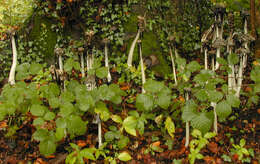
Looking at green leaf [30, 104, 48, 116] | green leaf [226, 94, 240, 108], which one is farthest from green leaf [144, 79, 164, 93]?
green leaf [30, 104, 48, 116]

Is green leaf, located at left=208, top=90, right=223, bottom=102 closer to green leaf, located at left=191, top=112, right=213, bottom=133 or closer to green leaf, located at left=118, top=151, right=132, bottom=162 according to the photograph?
green leaf, located at left=191, top=112, right=213, bottom=133

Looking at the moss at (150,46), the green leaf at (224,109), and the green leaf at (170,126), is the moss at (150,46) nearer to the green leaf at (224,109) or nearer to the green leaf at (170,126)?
the green leaf at (170,126)

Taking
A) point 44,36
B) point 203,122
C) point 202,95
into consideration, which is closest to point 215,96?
point 202,95

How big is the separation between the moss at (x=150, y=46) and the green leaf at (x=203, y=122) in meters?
1.95

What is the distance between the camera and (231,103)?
1.96 metres

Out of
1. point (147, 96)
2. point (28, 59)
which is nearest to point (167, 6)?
point (147, 96)

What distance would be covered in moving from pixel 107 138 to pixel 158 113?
795 millimetres

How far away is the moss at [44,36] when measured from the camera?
4.05 meters

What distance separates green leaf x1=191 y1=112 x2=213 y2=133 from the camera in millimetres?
1868

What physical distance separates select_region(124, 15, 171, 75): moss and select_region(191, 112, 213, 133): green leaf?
6.40 feet

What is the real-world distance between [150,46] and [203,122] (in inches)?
92.3

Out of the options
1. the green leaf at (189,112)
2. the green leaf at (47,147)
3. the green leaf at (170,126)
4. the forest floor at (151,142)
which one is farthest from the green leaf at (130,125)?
the green leaf at (47,147)

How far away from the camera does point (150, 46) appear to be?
3.93m

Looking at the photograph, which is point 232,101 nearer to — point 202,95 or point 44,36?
point 202,95
